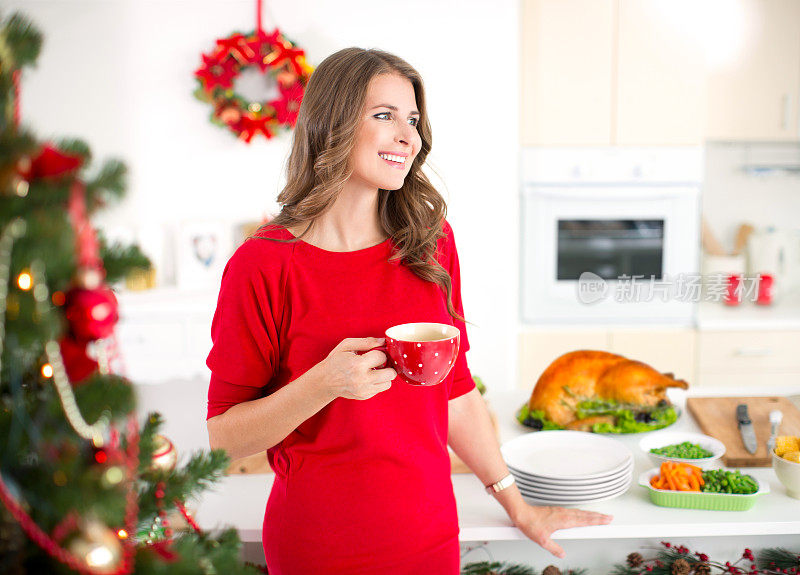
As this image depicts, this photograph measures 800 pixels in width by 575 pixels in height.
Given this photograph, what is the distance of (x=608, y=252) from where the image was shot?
11.0 ft

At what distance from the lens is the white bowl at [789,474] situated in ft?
4.39

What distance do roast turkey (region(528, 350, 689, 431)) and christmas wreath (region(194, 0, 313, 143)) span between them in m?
2.08

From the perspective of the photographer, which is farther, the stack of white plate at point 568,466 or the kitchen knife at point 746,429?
the kitchen knife at point 746,429

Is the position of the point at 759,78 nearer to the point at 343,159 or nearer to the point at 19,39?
the point at 343,159

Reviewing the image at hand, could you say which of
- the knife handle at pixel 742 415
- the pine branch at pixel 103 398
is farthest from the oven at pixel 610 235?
the pine branch at pixel 103 398

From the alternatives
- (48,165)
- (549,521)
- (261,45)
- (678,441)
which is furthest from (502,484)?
(261,45)

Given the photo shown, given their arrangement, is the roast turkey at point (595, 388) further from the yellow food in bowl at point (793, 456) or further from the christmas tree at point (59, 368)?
the christmas tree at point (59, 368)

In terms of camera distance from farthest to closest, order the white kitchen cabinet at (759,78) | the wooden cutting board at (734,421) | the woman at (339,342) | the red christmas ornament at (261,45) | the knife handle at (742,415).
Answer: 1. the white kitchen cabinet at (759,78)
2. the red christmas ornament at (261,45)
3. the knife handle at (742,415)
4. the wooden cutting board at (734,421)
5. the woman at (339,342)

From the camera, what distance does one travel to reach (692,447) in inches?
58.5

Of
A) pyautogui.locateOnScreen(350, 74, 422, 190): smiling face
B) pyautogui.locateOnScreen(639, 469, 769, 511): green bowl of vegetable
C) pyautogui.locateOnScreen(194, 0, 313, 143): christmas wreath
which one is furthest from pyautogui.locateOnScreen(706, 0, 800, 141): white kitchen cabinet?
pyautogui.locateOnScreen(350, 74, 422, 190): smiling face

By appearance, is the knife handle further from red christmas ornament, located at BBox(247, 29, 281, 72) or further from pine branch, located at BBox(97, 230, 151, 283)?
red christmas ornament, located at BBox(247, 29, 281, 72)

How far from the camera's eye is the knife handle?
161 cm

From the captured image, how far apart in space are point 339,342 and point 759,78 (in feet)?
10.6

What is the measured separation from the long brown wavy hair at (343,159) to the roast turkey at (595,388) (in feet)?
1.69
